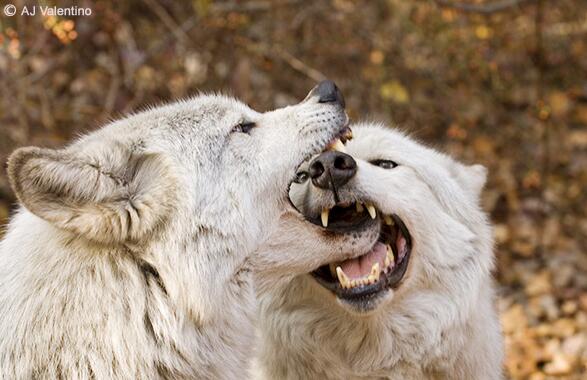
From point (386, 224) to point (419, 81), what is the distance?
489cm

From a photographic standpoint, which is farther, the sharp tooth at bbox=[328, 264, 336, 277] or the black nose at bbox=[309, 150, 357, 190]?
the sharp tooth at bbox=[328, 264, 336, 277]

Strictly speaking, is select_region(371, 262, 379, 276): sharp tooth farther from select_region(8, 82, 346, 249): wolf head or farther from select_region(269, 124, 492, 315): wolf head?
select_region(8, 82, 346, 249): wolf head

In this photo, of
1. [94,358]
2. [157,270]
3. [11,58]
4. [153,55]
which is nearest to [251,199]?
[157,270]

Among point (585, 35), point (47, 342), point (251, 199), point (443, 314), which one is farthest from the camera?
point (585, 35)

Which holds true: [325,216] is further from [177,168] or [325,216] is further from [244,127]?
[177,168]

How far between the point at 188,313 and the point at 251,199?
589 mm

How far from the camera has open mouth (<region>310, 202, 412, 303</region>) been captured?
3.76 meters

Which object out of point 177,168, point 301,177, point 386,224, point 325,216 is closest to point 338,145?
point 301,177

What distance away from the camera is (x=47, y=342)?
2906 mm

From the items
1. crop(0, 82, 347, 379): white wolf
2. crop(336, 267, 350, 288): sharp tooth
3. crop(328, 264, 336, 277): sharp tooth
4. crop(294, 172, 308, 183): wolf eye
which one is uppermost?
crop(294, 172, 308, 183): wolf eye

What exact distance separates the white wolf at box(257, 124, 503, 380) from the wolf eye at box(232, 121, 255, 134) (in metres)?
0.33

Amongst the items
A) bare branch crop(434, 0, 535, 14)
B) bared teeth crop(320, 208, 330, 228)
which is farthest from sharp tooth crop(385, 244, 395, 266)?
bare branch crop(434, 0, 535, 14)

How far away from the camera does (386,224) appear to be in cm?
407

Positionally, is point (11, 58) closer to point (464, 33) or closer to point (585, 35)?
point (464, 33)
